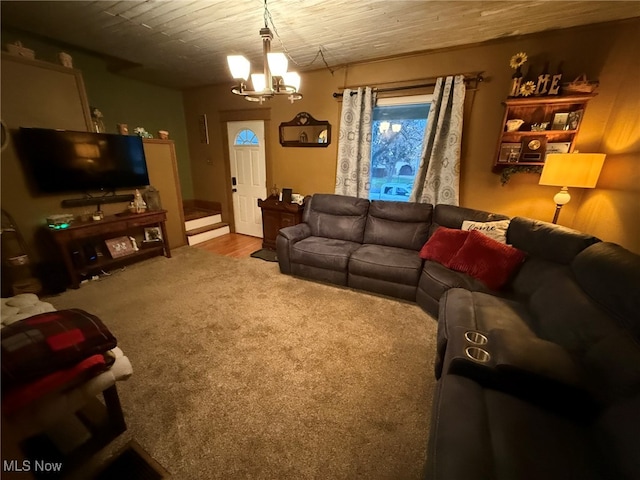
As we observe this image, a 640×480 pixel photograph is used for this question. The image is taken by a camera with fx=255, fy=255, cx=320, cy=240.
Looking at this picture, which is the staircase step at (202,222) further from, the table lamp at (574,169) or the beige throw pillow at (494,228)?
the table lamp at (574,169)

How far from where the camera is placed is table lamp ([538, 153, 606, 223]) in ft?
7.13

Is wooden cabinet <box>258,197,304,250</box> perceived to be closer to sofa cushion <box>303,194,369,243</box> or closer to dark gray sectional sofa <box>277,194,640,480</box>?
sofa cushion <box>303,194,369,243</box>

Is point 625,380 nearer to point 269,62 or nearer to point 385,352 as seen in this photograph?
point 385,352

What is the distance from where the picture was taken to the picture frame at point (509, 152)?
277 centimetres

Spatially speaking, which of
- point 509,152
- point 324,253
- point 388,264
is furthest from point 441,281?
point 509,152

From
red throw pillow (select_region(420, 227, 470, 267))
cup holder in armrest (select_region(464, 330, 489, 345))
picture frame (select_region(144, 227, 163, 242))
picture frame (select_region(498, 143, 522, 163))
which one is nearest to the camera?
cup holder in armrest (select_region(464, 330, 489, 345))

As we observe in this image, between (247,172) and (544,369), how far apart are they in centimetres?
468

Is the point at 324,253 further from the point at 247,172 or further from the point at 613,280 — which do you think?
the point at 247,172

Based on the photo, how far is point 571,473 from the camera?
0.86m

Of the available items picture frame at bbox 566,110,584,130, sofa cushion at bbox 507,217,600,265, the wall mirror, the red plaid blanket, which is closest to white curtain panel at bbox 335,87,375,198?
the wall mirror

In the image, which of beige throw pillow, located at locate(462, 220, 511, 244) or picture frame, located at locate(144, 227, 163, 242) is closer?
beige throw pillow, located at locate(462, 220, 511, 244)

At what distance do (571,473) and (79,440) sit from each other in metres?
2.18

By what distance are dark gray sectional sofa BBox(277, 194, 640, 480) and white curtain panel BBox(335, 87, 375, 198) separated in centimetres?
200
